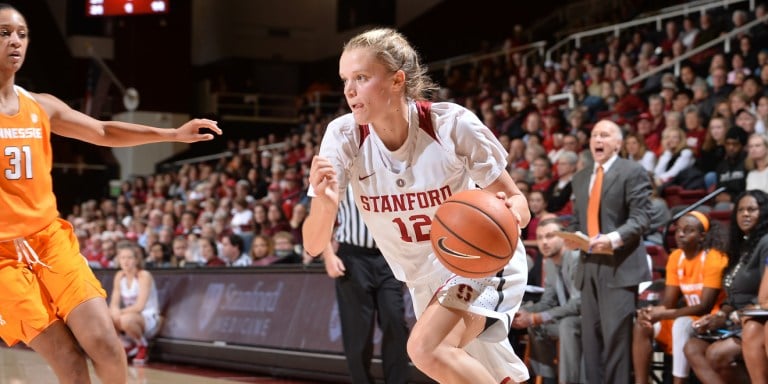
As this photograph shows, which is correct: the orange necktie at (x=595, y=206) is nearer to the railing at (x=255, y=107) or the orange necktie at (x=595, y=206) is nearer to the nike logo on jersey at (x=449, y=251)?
the nike logo on jersey at (x=449, y=251)

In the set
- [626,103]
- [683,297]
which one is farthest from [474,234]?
[626,103]

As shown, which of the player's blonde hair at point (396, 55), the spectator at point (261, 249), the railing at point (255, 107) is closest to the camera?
the player's blonde hair at point (396, 55)

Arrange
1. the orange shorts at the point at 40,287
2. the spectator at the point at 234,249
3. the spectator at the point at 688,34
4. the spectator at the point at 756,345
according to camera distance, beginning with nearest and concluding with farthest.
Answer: the orange shorts at the point at 40,287
the spectator at the point at 756,345
the spectator at the point at 234,249
the spectator at the point at 688,34

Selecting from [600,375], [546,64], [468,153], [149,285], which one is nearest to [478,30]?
[546,64]

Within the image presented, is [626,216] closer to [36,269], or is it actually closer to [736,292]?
[736,292]

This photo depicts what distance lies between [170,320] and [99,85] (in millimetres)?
13733

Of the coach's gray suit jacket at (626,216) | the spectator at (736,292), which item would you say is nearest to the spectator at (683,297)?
the spectator at (736,292)

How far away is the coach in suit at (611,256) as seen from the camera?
20.7 ft

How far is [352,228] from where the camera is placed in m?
6.45

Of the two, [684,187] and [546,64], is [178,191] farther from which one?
[684,187]

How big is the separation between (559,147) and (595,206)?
519cm

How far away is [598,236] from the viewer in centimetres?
619

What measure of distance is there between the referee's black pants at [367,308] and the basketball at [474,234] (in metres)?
2.64

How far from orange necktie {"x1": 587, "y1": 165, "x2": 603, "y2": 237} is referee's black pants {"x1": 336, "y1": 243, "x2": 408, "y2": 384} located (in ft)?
4.51
